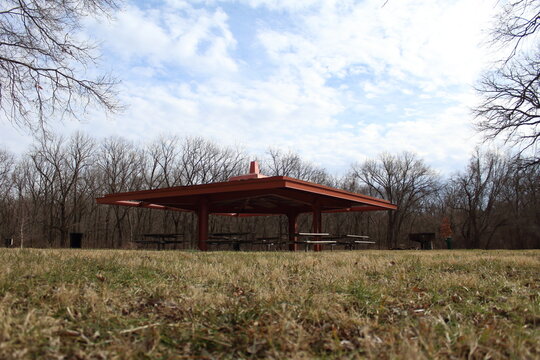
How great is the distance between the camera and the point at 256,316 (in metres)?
3.19

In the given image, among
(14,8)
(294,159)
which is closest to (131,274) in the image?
(14,8)

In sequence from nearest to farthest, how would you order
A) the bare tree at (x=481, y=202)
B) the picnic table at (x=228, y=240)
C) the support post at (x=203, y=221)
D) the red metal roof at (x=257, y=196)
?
the red metal roof at (x=257, y=196) < the picnic table at (x=228, y=240) < the support post at (x=203, y=221) < the bare tree at (x=481, y=202)

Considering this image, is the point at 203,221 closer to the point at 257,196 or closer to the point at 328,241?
the point at 257,196

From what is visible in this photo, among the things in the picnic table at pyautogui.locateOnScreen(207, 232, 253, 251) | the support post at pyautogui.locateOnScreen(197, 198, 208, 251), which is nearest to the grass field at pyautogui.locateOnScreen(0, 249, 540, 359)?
the picnic table at pyautogui.locateOnScreen(207, 232, 253, 251)

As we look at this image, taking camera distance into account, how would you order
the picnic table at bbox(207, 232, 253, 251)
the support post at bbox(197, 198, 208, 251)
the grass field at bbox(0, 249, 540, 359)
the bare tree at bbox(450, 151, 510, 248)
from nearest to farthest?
the grass field at bbox(0, 249, 540, 359)
the picnic table at bbox(207, 232, 253, 251)
the support post at bbox(197, 198, 208, 251)
the bare tree at bbox(450, 151, 510, 248)

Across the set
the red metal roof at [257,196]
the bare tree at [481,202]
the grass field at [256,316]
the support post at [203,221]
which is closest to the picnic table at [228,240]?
the support post at [203,221]

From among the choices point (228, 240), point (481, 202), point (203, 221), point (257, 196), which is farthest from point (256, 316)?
point (481, 202)

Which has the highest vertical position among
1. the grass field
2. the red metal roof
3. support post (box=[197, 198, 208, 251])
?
the red metal roof

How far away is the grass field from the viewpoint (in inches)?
99.9

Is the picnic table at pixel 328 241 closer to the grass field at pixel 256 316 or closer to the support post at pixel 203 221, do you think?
the support post at pixel 203 221

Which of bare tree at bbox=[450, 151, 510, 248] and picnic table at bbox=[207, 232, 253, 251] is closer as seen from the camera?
picnic table at bbox=[207, 232, 253, 251]

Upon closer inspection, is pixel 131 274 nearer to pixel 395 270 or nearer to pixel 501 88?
pixel 395 270

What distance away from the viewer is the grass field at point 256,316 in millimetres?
2537

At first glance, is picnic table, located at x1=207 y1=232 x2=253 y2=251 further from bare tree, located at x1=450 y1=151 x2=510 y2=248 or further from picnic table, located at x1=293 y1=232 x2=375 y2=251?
bare tree, located at x1=450 y1=151 x2=510 y2=248
